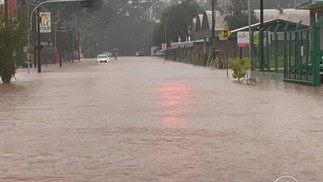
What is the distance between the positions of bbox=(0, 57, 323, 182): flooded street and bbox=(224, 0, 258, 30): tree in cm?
6049

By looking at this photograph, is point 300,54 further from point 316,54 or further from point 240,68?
point 240,68

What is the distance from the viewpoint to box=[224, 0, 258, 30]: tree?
3241 inches

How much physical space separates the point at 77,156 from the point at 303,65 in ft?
69.5

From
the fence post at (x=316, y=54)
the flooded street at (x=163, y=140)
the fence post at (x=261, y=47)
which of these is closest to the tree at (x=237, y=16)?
the fence post at (x=261, y=47)

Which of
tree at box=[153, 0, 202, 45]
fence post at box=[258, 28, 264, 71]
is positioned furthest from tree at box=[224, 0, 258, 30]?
tree at box=[153, 0, 202, 45]

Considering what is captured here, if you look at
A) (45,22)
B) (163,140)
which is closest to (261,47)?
(163,140)

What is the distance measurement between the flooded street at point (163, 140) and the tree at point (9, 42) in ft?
48.0

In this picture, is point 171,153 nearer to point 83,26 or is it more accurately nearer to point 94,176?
point 94,176

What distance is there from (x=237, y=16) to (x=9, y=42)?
50.2m

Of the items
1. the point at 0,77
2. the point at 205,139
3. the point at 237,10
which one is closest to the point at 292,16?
the point at 237,10

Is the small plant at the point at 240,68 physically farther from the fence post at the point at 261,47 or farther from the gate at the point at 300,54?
the fence post at the point at 261,47

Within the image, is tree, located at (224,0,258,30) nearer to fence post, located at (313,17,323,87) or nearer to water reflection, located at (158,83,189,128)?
fence post, located at (313,17,323,87)

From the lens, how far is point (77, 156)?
10922 millimetres

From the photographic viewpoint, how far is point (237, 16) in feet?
272
